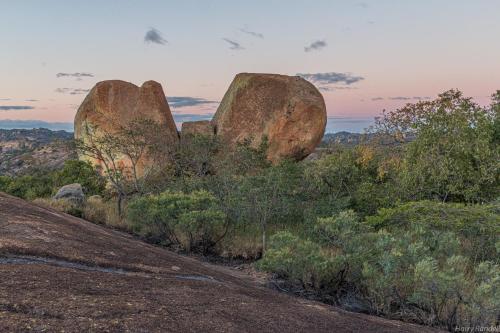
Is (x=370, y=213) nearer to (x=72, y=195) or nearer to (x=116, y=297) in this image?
(x=116, y=297)

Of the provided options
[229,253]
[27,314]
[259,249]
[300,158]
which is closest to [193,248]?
[229,253]

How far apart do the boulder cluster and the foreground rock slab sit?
15142 millimetres

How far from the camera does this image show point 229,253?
11.4 meters

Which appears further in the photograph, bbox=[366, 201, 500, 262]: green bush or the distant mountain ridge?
the distant mountain ridge

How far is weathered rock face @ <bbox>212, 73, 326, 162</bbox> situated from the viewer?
22.1 meters

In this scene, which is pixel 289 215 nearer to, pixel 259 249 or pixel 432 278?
pixel 259 249

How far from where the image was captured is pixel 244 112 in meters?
23.1

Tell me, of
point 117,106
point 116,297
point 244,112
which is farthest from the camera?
point 117,106

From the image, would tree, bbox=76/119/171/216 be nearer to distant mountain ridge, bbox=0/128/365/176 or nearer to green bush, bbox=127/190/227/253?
distant mountain ridge, bbox=0/128/365/176

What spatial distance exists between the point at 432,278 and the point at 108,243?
4660mm

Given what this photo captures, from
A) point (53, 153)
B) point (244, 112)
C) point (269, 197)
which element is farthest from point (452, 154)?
point (53, 153)

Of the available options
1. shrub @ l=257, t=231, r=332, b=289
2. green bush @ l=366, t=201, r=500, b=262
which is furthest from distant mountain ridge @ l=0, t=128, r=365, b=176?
shrub @ l=257, t=231, r=332, b=289

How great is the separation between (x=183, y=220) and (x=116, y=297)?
23.2 ft

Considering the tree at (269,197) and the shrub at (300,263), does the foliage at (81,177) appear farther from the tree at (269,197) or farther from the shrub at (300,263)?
the shrub at (300,263)
